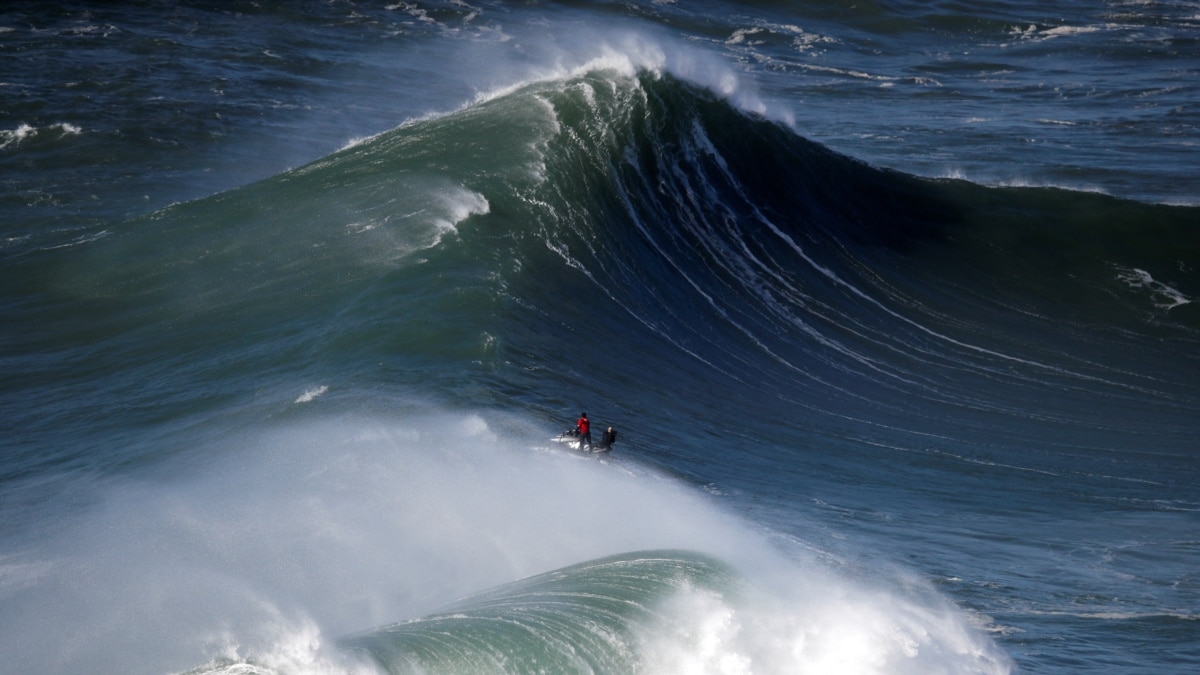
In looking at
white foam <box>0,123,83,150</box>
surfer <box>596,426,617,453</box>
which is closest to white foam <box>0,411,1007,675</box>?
surfer <box>596,426,617,453</box>

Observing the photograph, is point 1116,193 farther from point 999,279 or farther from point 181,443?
point 181,443

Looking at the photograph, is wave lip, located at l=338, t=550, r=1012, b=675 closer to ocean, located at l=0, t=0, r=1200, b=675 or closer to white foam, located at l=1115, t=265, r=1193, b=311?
ocean, located at l=0, t=0, r=1200, b=675

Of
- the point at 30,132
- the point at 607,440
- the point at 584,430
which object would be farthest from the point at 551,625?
the point at 30,132

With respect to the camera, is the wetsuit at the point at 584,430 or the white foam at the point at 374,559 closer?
the white foam at the point at 374,559

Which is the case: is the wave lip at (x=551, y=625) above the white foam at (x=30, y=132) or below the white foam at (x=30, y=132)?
above

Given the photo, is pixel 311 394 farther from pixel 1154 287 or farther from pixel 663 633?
pixel 1154 287

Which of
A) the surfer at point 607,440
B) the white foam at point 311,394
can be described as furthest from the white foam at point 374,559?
the white foam at point 311,394

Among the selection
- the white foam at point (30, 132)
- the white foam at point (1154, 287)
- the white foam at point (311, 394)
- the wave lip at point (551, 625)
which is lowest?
the white foam at point (30, 132)

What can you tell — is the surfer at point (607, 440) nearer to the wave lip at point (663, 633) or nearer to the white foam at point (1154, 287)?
the wave lip at point (663, 633)
